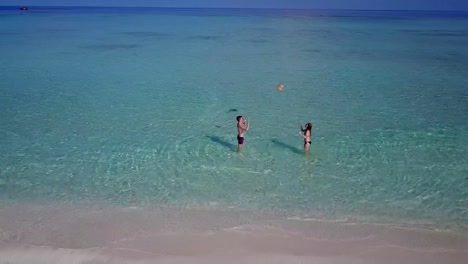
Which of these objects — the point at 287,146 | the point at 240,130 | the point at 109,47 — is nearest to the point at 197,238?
the point at 240,130

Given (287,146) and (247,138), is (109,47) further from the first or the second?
(287,146)

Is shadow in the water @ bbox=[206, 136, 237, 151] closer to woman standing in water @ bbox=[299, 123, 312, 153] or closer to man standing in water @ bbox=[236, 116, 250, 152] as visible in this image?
man standing in water @ bbox=[236, 116, 250, 152]

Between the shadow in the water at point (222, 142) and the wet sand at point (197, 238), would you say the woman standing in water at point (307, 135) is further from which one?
the wet sand at point (197, 238)

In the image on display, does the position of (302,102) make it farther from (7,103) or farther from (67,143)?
(7,103)

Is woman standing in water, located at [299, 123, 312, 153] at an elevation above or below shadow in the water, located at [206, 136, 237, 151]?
above

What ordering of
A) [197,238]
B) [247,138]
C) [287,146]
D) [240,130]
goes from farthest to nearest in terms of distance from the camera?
[247,138] → [287,146] → [240,130] → [197,238]

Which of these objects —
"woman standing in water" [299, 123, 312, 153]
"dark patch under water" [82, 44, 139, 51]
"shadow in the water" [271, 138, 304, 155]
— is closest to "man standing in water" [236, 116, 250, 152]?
"shadow in the water" [271, 138, 304, 155]
